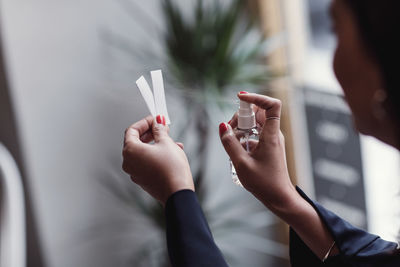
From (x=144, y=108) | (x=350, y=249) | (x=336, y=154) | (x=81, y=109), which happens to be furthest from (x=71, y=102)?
(x=350, y=249)

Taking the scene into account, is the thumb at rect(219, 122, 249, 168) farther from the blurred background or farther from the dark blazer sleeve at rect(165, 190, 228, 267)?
the blurred background

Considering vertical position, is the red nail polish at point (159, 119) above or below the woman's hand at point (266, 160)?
above

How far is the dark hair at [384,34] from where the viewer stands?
1.90ft

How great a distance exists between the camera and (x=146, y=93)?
89 centimetres

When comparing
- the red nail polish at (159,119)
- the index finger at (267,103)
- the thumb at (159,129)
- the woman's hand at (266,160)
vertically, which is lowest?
the woman's hand at (266,160)

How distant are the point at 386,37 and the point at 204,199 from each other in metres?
1.54

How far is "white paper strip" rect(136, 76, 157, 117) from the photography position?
88 centimetres

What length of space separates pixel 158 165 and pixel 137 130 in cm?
10

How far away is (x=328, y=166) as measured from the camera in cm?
213

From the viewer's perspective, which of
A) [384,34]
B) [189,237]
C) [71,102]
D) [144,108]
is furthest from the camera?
[144,108]

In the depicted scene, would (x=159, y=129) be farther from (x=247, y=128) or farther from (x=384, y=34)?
(x=384, y=34)

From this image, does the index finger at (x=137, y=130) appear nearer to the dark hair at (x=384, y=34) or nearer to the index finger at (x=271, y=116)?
the index finger at (x=271, y=116)

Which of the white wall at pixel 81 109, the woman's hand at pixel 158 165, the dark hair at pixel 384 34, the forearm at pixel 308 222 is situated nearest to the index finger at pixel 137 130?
the woman's hand at pixel 158 165

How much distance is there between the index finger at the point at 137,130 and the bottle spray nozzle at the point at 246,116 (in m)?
0.16
